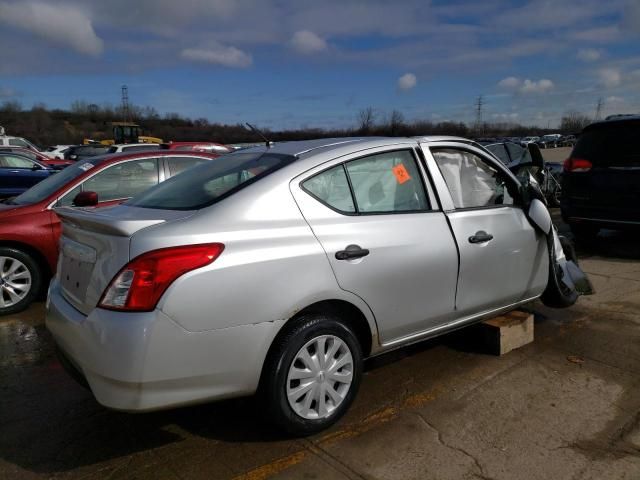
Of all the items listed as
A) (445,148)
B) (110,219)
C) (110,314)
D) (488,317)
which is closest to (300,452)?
(110,314)

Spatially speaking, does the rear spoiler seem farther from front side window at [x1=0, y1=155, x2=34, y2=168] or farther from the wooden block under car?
front side window at [x1=0, y1=155, x2=34, y2=168]

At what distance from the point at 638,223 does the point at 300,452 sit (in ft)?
19.6

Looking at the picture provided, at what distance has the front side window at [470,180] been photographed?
12.2 ft

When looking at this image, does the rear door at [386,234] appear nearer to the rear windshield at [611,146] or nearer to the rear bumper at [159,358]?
the rear bumper at [159,358]

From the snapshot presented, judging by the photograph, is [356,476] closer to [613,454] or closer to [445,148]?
[613,454]

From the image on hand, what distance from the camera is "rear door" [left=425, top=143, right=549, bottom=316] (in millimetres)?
3576

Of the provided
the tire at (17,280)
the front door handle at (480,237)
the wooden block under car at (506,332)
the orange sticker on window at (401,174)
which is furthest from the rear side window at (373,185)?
the tire at (17,280)

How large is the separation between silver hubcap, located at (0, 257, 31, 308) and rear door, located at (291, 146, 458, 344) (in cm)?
384

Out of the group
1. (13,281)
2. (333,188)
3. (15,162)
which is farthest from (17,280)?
(15,162)

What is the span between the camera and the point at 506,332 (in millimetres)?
4070

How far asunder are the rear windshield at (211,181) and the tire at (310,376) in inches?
33.2

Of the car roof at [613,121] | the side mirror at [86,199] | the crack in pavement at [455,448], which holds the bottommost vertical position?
the crack in pavement at [455,448]

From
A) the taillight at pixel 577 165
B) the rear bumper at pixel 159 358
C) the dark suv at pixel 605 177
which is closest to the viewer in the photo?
the rear bumper at pixel 159 358

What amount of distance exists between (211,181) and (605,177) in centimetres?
588
